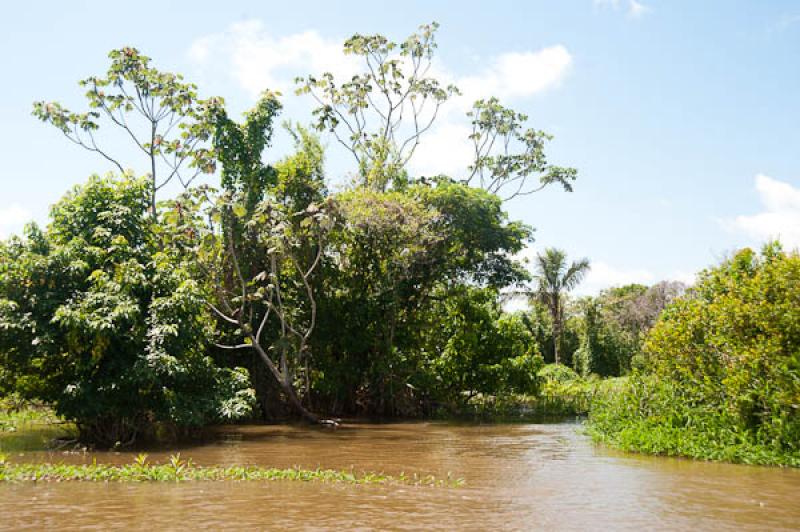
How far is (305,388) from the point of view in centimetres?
2156

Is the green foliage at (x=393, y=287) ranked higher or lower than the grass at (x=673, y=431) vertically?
higher

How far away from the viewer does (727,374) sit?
38.2ft

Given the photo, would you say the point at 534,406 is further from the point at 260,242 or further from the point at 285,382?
the point at 260,242

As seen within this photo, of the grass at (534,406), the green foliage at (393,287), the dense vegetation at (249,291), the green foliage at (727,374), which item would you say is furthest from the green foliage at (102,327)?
the grass at (534,406)

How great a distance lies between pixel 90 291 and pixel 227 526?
28.5ft

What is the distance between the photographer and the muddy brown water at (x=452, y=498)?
677cm

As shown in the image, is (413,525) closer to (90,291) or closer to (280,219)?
(90,291)

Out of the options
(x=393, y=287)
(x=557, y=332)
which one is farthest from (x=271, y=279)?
(x=557, y=332)

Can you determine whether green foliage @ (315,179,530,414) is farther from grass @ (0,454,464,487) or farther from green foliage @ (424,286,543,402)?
grass @ (0,454,464,487)

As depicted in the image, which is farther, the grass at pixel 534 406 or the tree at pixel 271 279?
the grass at pixel 534 406

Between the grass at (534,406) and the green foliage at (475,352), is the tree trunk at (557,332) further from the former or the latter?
the green foliage at (475,352)

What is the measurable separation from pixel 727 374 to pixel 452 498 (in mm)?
6152

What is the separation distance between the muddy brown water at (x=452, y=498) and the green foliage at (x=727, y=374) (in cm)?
67

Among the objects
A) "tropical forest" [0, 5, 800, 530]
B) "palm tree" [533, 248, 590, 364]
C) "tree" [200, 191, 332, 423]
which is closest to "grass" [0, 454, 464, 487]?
"tropical forest" [0, 5, 800, 530]
